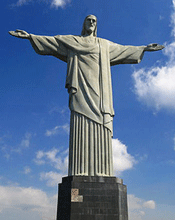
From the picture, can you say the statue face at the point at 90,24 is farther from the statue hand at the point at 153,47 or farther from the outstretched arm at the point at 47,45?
the statue hand at the point at 153,47

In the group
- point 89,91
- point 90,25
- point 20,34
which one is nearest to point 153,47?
point 90,25

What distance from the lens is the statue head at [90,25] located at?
1267 centimetres

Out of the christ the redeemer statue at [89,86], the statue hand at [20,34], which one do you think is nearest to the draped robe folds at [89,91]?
the christ the redeemer statue at [89,86]

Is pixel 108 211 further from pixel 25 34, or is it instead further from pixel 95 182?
pixel 25 34

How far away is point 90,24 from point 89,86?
3815 mm

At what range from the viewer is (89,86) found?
11.2 meters

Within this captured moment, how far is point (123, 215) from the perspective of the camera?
929cm

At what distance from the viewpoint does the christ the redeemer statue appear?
397 inches

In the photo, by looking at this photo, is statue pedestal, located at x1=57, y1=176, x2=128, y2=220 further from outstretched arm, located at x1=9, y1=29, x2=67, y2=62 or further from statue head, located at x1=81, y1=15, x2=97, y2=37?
statue head, located at x1=81, y1=15, x2=97, y2=37

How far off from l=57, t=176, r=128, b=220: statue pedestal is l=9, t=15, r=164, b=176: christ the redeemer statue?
474 millimetres

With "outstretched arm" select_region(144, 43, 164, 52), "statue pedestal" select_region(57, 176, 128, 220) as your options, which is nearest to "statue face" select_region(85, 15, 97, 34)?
"outstretched arm" select_region(144, 43, 164, 52)

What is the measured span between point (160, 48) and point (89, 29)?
403cm

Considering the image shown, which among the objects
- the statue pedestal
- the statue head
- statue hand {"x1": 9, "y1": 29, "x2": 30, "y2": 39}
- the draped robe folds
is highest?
the statue head

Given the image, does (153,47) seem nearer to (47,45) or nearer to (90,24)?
(90,24)
